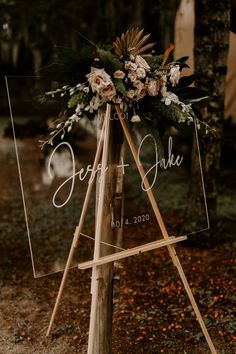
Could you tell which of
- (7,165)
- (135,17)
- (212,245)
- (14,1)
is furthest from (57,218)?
(135,17)

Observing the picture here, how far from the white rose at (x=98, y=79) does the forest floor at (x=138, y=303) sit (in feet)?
4.21

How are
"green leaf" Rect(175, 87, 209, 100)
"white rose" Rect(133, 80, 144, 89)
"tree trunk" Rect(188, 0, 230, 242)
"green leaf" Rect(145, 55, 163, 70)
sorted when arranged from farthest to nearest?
"tree trunk" Rect(188, 0, 230, 242), "green leaf" Rect(175, 87, 209, 100), "green leaf" Rect(145, 55, 163, 70), "white rose" Rect(133, 80, 144, 89)

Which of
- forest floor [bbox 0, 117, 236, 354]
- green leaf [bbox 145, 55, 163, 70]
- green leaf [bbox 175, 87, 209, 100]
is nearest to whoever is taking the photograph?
green leaf [bbox 145, 55, 163, 70]

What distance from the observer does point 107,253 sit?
342 cm

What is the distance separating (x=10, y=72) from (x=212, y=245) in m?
12.6

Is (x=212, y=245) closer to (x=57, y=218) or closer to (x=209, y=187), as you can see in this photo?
(x=209, y=187)

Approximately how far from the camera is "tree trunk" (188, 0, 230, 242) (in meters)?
5.58

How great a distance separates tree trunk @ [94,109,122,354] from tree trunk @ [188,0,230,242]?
7.97 ft

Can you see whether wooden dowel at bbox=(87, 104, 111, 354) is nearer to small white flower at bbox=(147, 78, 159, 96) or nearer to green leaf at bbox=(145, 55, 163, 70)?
small white flower at bbox=(147, 78, 159, 96)

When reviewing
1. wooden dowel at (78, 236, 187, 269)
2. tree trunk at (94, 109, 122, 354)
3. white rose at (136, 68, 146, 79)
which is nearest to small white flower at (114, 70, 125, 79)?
white rose at (136, 68, 146, 79)

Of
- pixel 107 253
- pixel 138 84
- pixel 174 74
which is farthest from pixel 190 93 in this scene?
pixel 107 253

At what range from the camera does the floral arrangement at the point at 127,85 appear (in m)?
3.13

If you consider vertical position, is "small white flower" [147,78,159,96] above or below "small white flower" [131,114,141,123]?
above

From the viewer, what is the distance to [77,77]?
327 cm
